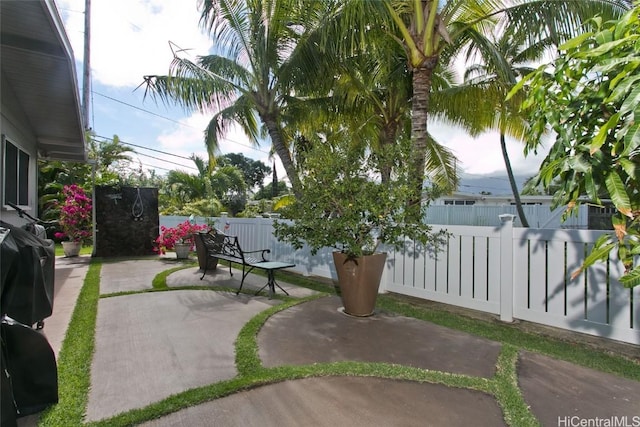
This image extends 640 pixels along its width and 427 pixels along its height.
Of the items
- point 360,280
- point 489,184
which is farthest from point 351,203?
point 489,184

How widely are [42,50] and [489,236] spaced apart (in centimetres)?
573

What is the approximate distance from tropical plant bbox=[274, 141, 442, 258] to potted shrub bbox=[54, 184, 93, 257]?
8702 millimetres

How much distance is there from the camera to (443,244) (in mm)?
5098

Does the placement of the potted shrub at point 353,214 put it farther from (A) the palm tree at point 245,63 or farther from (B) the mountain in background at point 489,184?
(B) the mountain in background at point 489,184

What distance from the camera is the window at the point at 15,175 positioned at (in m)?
4.95

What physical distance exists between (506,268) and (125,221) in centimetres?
1014

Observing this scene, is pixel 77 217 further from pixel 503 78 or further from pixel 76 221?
pixel 503 78

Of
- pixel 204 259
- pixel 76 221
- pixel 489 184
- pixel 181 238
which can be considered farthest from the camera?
pixel 489 184

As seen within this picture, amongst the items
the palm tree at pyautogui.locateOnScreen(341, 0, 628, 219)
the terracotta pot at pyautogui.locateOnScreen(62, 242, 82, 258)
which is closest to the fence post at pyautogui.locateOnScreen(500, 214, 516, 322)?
the palm tree at pyautogui.locateOnScreen(341, 0, 628, 219)

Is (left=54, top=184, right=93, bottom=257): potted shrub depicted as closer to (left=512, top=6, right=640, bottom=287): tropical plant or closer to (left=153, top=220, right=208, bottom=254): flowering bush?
(left=153, top=220, right=208, bottom=254): flowering bush

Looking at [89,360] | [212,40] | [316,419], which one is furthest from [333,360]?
[212,40]

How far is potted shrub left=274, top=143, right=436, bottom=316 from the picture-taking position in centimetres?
438

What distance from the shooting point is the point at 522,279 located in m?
4.30

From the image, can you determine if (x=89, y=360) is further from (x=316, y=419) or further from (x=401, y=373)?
(x=401, y=373)
